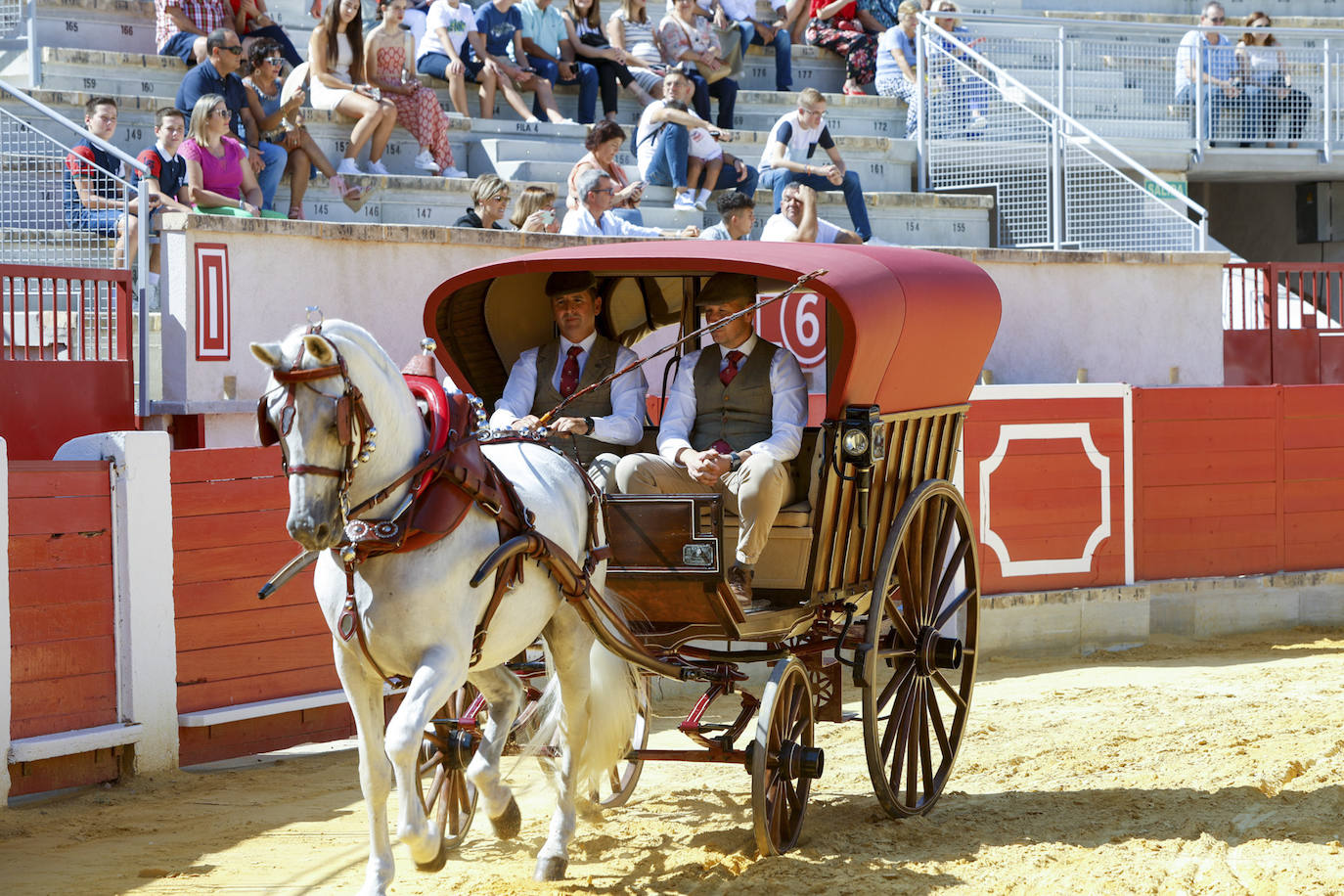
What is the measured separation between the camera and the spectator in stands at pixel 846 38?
1492 cm

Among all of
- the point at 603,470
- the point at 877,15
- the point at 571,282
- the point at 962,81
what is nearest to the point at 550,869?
the point at 603,470

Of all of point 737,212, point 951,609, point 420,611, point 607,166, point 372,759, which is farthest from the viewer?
point 607,166

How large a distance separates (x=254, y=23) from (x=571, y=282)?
21.6 feet

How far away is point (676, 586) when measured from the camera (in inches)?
207

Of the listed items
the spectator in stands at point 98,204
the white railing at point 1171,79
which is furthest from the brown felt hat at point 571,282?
the white railing at point 1171,79

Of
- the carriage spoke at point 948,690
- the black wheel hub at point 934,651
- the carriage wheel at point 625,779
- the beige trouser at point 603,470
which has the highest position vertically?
the beige trouser at point 603,470

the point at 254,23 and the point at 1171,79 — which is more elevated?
the point at 1171,79

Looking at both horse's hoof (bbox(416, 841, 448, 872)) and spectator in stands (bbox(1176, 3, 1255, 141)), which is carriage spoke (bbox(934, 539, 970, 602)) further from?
spectator in stands (bbox(1176, 3, 1255, 141))

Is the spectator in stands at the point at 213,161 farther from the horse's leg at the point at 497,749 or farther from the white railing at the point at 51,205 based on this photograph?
the horse's leg at the point at 497,749

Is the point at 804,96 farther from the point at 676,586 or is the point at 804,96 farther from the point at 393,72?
the point at 676,586

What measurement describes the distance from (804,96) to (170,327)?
18.1 feet

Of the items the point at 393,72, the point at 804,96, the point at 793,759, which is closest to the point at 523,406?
the point at 793,759

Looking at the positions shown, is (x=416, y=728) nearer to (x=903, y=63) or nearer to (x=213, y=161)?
(x=213, y=161)

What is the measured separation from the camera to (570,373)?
5.83 metres
